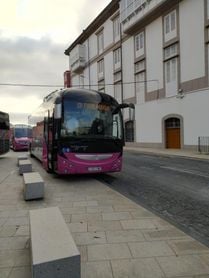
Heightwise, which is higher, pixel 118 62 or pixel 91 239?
pixel 118 62

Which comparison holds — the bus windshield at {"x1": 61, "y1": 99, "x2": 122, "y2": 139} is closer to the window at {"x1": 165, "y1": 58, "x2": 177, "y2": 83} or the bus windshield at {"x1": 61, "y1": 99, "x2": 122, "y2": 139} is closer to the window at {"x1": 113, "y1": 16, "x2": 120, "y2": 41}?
the window at {"x1": 165, "y1": 58, "x2": 177, "y2": 83}

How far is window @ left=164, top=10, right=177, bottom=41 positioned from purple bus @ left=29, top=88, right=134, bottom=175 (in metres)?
19.0

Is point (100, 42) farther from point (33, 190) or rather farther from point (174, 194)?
point (33, 190)

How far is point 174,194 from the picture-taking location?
335 inches

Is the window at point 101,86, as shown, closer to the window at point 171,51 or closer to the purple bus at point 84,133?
the window at point 171,51

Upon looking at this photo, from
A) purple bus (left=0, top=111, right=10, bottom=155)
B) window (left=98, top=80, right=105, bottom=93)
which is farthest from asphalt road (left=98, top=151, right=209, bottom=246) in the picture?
window (left=98, top=80, right=105, bottom=93)

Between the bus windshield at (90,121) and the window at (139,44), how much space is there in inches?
905

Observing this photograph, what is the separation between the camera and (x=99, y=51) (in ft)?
141

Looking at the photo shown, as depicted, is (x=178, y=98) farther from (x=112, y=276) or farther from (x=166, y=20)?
(x=112, y=276)

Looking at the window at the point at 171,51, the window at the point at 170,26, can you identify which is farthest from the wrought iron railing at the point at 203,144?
the window at the point at 170,26

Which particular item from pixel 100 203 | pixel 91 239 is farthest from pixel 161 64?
pixel 91 239

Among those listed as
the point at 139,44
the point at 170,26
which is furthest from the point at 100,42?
the point at 170,26

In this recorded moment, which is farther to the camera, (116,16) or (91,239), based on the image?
(116,16)

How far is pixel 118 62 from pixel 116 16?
5412 mm
